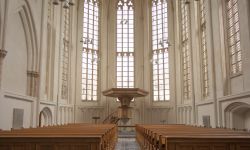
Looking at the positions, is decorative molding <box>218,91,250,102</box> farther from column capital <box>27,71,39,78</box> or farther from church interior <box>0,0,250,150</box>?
column capital <box>27,71,39,78</box>

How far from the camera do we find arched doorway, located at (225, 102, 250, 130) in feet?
42.6

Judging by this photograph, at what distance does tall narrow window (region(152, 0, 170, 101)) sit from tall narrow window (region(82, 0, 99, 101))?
5301mm

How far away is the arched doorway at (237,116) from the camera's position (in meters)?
13.0

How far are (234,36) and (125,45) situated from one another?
1353 cm

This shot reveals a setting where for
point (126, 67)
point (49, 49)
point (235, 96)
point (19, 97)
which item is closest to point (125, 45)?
point (126, 67)

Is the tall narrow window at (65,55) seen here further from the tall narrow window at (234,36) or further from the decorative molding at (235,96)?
the tall narrow window at (234,36)

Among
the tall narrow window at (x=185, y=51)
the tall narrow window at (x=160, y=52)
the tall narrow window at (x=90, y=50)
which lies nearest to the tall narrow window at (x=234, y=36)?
the tall narrow window at (x=185, y=51)

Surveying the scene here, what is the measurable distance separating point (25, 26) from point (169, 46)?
1328cm

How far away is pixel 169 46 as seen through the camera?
2442cm

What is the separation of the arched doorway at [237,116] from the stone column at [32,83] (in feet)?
34.2

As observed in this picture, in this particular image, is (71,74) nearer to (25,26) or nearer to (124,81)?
(124,81)

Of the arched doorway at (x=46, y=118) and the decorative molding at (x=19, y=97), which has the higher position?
the decorative molding at (x=19, y=97)

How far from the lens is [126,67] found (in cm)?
2562

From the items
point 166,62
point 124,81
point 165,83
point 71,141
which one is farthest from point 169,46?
point 71,141
